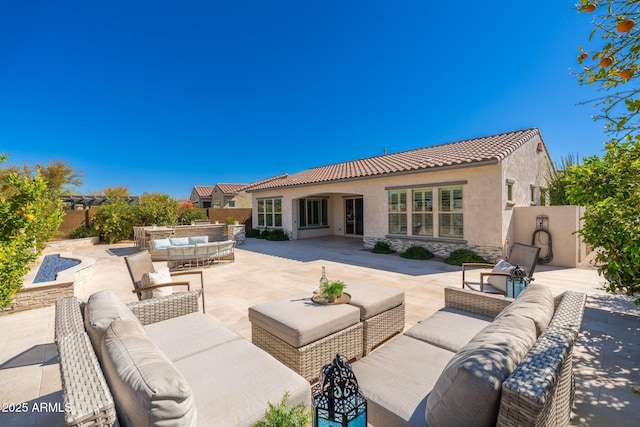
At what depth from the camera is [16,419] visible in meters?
2.61

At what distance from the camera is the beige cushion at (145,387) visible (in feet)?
4.25

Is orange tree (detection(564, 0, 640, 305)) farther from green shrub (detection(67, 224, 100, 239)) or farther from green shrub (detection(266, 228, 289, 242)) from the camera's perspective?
green shrub (detection(67, 224, 100, 239))

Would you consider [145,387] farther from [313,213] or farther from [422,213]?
[313,213]

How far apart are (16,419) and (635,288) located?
6.88 meters

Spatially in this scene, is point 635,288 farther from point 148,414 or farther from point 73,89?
point 73,89

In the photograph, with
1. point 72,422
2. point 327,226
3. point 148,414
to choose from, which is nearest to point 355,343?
point 148,414

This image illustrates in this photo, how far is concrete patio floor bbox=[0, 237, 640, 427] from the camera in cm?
276

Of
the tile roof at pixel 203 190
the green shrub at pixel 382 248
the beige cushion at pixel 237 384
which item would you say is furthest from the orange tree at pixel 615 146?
the tile roof at pixel 203 190

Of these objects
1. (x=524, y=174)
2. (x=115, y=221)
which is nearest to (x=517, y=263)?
(x=524, y=174)

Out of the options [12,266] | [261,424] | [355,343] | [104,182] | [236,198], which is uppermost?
[104,182]

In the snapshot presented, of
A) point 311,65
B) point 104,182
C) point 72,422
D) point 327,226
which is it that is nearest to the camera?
point 72,422

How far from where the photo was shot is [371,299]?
3709mm

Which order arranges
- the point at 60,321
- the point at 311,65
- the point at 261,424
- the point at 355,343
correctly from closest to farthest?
the point at 261,424 < the point at 60,321 < the point at 355,343 < the point at 311,65

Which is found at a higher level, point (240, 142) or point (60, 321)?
point (240, 142)
